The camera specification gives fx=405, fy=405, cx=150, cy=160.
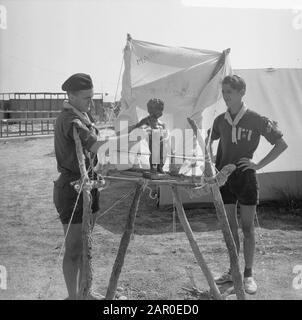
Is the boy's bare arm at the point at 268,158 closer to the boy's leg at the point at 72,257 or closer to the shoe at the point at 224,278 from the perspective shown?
the shoe at the point at 224,278

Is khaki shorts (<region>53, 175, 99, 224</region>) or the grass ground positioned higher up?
khaki shorts (<region>53, 175, 99, 224</region>)

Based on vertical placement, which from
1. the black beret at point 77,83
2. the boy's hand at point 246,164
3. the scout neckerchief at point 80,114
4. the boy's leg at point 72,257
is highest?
the black beret at point 77,83

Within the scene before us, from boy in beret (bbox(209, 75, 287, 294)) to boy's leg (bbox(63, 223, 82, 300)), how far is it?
1.23 m

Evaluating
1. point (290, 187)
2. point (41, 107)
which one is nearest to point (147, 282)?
point (290, 187)

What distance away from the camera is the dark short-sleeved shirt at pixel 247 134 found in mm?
3061

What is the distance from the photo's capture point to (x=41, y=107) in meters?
24.6

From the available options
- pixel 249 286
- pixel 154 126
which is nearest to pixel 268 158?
pixel 154 126

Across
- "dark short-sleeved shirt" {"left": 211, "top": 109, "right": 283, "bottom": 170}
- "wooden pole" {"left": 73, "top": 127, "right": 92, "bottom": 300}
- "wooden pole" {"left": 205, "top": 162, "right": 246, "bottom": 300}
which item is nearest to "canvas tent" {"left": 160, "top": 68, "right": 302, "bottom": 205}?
"dark short-sleeved shirt" {"left": 211, "top": 109, "right": 283, "bottom": 170}

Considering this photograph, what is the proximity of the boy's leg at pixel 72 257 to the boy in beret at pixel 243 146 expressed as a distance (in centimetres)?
123

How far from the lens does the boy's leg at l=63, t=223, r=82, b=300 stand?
273 centimetres

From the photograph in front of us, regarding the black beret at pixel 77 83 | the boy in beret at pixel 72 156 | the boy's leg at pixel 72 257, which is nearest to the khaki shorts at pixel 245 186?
the boy in beret at pixel 72 156

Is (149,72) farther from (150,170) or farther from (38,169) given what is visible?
(38,169)

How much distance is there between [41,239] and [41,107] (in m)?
21.0

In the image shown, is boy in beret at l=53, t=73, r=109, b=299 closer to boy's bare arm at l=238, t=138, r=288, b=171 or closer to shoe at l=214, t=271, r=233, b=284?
boy's bare arm at l=238, t=138, r=288, b=171
